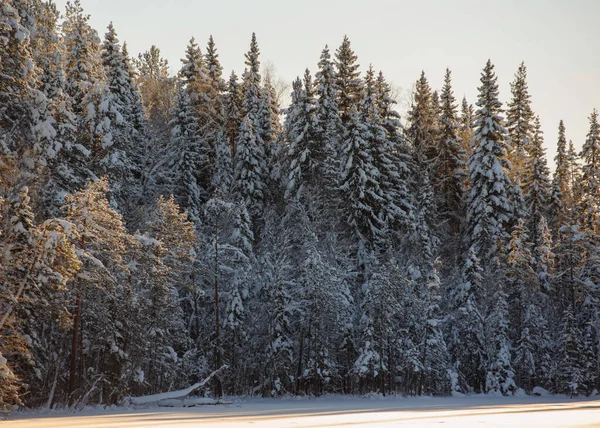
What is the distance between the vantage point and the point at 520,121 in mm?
A: 60656

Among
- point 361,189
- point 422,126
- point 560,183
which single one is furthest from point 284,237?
point 560,183

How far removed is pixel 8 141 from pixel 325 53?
32.6m

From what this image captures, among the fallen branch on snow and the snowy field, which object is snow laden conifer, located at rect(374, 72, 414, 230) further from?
the snowy field

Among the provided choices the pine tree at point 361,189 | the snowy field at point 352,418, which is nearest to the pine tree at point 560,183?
the pine tree at point 361,189

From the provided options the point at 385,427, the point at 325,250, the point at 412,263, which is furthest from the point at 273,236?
the point at 385,427

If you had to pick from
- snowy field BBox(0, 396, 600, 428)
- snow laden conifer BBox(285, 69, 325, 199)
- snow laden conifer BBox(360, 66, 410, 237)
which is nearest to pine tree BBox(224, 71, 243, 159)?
snow laden conifer BBox(285, 69, 325, 199)

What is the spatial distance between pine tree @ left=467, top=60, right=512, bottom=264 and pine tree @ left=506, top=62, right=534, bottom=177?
1025cm

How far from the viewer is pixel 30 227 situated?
2003 centimetres

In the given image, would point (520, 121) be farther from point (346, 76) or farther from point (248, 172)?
point (248, 172)

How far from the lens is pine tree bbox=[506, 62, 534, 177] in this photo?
193 ft

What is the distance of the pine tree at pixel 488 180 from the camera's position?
151 feet

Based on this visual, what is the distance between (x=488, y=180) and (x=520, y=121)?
17.4 metres

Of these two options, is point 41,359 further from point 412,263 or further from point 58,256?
point 412,263

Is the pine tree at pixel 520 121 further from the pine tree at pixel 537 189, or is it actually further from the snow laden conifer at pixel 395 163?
the snow laden conifer at pixel 395 163
